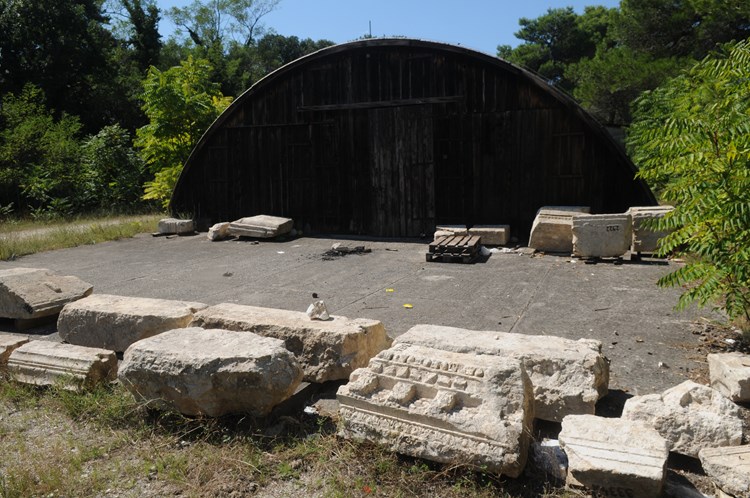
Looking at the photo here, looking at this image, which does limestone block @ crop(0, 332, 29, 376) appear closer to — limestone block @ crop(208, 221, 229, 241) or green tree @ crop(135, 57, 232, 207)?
limestone block @ crop(208, 221, 229, 241)

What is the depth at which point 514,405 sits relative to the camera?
12.1 feet

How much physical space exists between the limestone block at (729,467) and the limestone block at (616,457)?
0.95 feet

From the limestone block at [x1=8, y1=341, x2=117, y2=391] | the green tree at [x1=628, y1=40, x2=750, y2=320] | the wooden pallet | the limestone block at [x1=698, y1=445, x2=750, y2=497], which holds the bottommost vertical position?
the limestone block at [x1=698, y1=445, x2=750, y2=497]

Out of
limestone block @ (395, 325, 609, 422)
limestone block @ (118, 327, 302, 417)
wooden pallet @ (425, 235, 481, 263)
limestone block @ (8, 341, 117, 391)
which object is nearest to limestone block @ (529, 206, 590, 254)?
wooden pallet @ (425, 235, 481, 263)

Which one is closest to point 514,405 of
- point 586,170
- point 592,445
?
point 592,445

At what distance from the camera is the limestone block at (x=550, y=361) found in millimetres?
4234

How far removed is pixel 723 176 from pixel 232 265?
8744mm

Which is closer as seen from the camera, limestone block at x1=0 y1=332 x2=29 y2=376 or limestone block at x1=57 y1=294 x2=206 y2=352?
limestone block at x1=0 y1=332 x2=29 y2=376

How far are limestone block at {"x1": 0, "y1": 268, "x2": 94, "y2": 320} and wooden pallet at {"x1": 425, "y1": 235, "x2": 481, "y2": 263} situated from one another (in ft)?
20.0

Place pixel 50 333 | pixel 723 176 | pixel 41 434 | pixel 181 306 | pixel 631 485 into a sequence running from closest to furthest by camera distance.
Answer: pixel 631 485, pixel 41 434, pixel 723 176, pixel 181 306, pixel 50 333

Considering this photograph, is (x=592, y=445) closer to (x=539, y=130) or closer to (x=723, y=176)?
(x=723, y=176)

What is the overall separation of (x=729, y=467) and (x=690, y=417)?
0.53 meters

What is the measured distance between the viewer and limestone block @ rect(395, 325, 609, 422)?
4.23 meters

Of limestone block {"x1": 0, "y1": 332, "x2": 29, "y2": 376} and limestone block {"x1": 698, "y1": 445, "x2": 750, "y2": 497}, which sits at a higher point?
limestone block {"x1": 0, "y1": 332, "x2": 29, "y2": 376}
